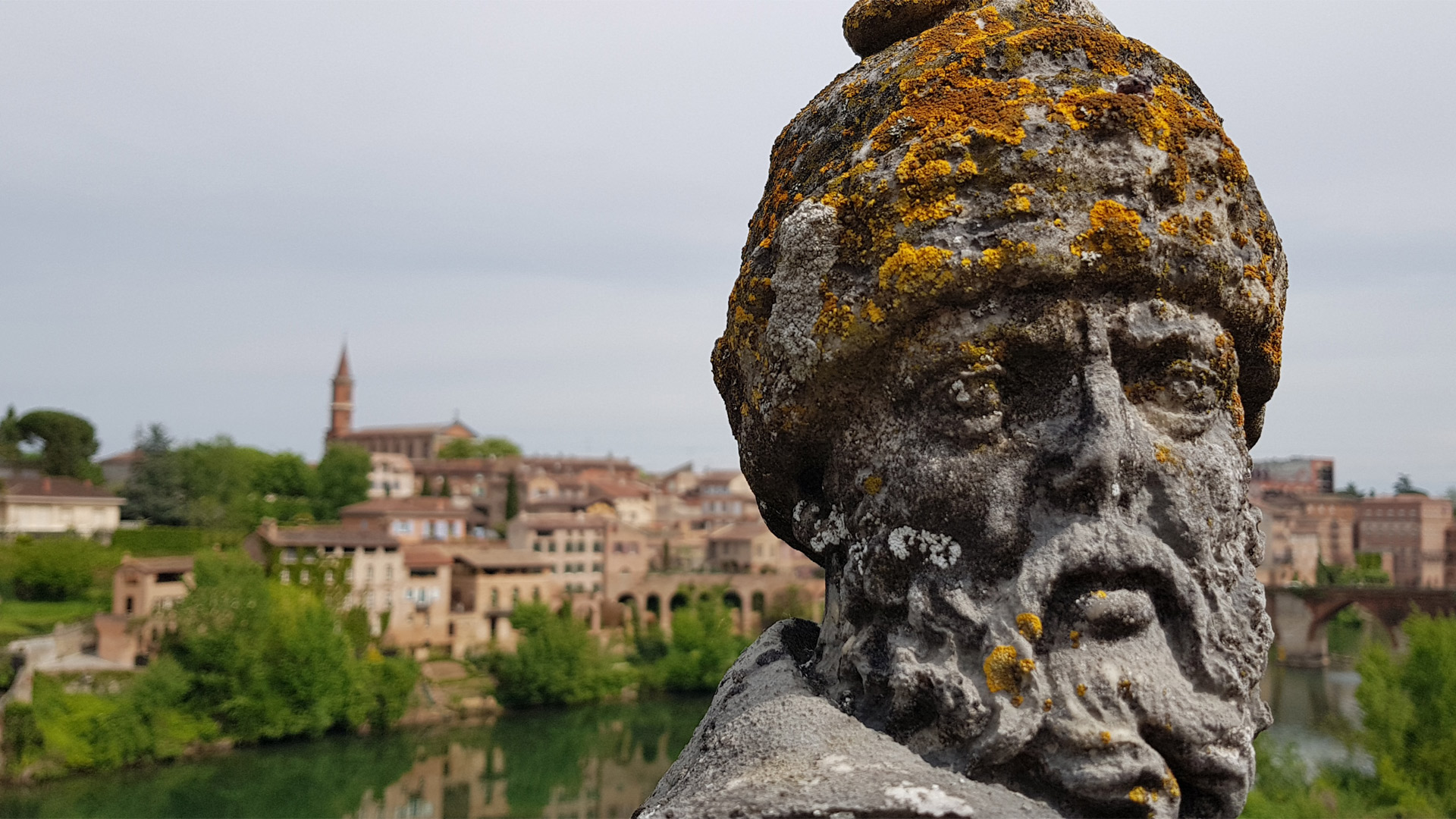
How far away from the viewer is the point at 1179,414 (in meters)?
2.68

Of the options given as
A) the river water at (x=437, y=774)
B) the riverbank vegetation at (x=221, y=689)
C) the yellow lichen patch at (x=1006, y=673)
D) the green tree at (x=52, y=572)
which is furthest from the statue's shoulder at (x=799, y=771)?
the green tree at (x=52, y=572)

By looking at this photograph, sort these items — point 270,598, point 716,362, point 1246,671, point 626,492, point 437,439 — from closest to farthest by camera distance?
1. point 1246,671
2. point 716,362
3. point 270,598
4. point 626,492
5. point 437,439

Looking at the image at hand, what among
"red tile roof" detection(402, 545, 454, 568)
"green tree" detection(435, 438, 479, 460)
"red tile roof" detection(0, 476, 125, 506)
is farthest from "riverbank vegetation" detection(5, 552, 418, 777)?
"green tree" detection(435, 438, 479, 460)

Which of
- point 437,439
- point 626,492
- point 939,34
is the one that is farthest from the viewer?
point 437,439

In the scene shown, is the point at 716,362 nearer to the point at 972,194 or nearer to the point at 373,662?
the point at 972,194

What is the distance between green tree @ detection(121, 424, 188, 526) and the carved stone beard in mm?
68195

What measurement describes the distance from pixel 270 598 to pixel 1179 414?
4185 centimetres

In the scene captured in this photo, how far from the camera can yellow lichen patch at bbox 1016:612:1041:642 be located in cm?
243

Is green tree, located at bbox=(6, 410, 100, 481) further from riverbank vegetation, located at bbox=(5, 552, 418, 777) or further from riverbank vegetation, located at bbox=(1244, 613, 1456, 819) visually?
riverbank vegetation, located at bbox=(1244, 613, 1456, 819)

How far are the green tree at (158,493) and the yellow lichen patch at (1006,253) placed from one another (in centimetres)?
6828

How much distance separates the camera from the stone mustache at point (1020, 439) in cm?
242

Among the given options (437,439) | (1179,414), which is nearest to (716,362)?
(1179,414)

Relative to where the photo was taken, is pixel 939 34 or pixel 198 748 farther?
pixel 198 748

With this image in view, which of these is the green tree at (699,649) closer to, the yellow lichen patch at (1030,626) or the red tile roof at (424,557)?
the red tile roof at (424,557)
